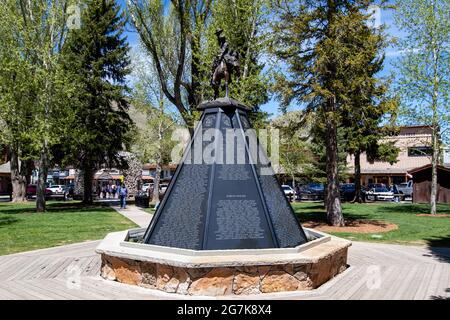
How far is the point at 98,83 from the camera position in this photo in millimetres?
29016

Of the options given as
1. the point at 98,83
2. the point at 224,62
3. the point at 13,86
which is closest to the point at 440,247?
the point at 224,62

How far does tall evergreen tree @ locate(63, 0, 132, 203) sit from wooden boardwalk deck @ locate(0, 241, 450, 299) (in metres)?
19.4

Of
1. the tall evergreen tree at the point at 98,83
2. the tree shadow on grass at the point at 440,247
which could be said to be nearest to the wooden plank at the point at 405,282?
the tree shadow on grass at the point at 440,247

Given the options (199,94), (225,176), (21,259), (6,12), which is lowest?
(21,259)

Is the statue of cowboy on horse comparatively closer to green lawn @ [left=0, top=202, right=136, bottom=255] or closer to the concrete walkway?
green lawn @ [left=0, top=202, right=136, bottom=255]

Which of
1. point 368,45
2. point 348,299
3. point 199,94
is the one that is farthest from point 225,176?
point 199,94

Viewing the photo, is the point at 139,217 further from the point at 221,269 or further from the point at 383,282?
the point at 221,269

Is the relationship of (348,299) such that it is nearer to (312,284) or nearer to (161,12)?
(312,284)

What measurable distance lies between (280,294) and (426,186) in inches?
1129

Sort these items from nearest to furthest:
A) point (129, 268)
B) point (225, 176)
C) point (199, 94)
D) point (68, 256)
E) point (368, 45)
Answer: point (129, 268) < point (225, 176) < point (68, 256) < point (368, 45) < point (199, 94)

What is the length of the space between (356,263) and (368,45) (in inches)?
379

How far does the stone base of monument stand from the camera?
19.0ft

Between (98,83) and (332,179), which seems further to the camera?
(98,83)
